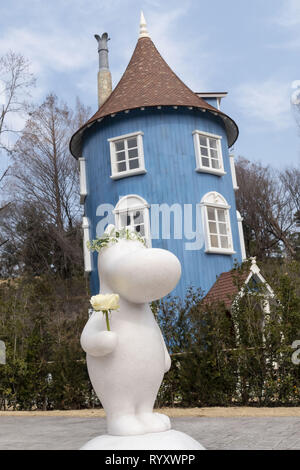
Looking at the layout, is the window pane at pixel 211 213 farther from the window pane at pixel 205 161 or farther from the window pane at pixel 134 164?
the window pane at pixel 134 164

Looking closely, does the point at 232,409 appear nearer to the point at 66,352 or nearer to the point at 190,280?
the point at 66,352

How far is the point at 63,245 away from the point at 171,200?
1326 centimetres

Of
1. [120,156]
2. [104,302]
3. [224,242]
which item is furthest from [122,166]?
[104,302]

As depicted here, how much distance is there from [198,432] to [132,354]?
364 cm

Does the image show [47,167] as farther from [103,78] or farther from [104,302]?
[104,302]

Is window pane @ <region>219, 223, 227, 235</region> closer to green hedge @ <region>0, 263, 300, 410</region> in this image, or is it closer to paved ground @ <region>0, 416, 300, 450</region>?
green hedge @ <region>0, 263, 300, 410</region>

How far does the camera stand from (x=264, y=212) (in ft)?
107

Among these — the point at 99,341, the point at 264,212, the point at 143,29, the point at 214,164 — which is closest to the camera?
the point at 99,341

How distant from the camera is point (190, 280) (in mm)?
14453

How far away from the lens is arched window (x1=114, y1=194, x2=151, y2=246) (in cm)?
1475

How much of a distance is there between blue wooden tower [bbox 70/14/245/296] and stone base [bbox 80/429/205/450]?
11.0m

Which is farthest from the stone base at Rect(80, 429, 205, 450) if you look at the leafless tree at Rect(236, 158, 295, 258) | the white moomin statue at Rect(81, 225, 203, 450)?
the leafless tree at Rect(236, 158, 295, 258)

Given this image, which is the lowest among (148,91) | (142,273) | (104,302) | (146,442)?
(146,442)
